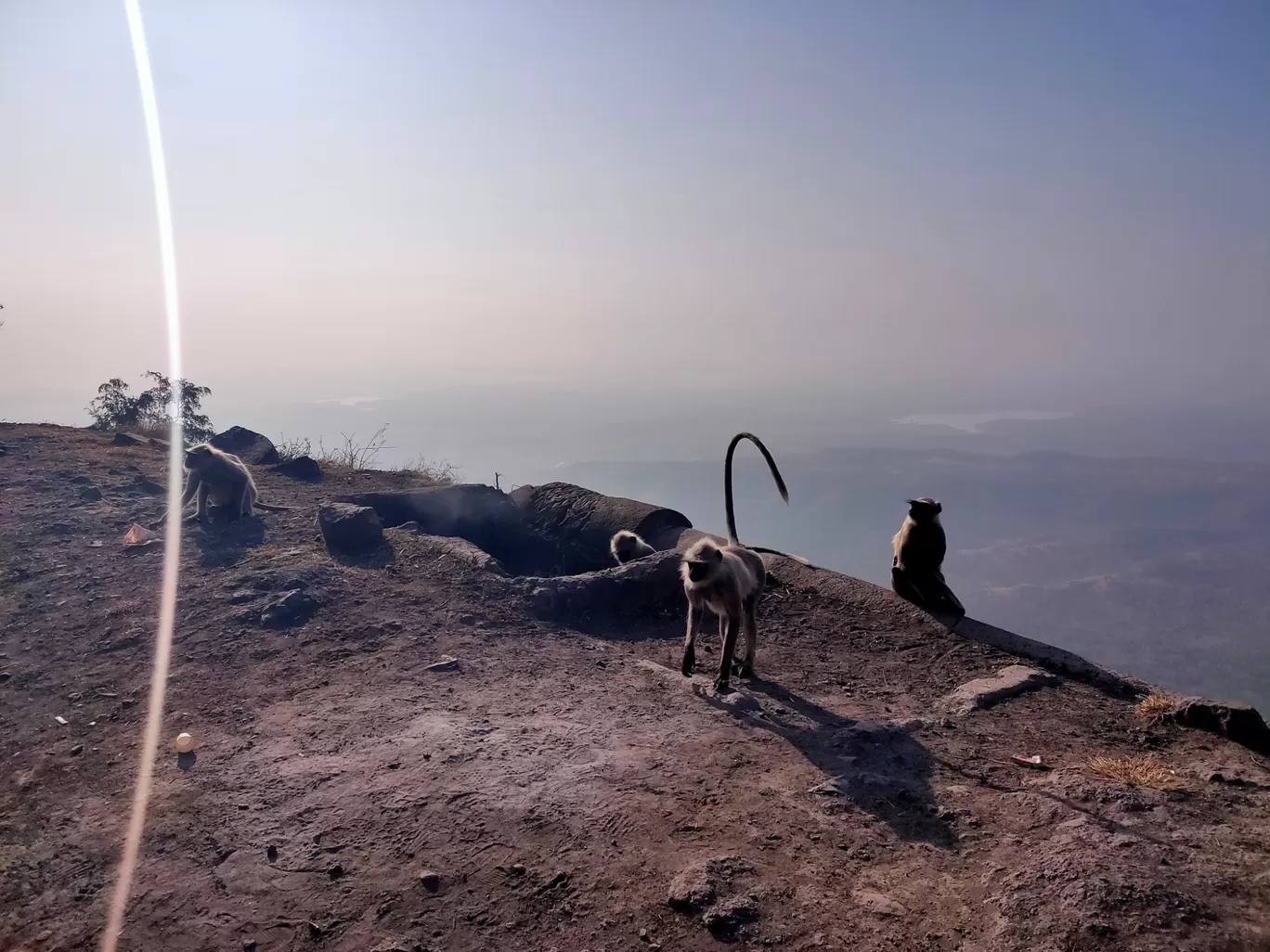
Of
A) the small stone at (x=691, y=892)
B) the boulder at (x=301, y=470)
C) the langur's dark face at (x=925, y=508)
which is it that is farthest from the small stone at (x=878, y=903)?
the boulder at (x=301, y=470)

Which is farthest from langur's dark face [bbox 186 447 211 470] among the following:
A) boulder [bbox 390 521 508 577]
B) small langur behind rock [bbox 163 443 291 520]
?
boulder [bbox 390 521 508 577]

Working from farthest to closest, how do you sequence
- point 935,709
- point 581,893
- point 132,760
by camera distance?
point 935,709 < point 132,760 < point 581,893

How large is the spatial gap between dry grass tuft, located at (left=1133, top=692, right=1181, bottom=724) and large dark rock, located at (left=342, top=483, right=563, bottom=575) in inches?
345

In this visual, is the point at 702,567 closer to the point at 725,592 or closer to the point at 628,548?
the point at 725,592

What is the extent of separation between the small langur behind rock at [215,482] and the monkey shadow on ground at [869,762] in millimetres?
8811

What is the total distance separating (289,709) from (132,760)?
111 centimetres

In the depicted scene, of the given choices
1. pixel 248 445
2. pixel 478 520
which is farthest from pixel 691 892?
pixel 248 445

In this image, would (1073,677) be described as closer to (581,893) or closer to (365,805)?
(581,893)

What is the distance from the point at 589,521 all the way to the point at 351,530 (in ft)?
13.8

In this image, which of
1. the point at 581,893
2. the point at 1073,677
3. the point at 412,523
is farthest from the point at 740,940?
the point at 412,523

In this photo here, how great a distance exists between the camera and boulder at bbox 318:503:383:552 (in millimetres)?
10672

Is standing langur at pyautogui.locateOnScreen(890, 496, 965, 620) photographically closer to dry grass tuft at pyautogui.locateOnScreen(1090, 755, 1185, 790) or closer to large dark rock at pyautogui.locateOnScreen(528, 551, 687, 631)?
large dark rock at pyautogui.locateOnScreen(528, 551, 687, 631)

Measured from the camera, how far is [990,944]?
140 inches

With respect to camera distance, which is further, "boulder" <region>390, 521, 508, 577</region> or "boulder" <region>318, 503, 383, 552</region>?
"boulder" <region>318, 503, 383, 552</region>
